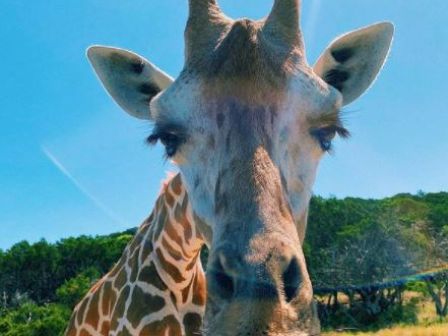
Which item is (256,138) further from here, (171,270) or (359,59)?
(171,270)

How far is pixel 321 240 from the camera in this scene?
4734cm

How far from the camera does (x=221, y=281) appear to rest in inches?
106

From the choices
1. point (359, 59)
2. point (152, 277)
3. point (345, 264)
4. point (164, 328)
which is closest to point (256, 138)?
point (359, 59)

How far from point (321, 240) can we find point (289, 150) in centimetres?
4492

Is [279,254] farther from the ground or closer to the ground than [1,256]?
closer to the ground

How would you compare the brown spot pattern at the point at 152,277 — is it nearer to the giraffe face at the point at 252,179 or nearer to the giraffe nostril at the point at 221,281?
the giraffe face at the point at 252,179

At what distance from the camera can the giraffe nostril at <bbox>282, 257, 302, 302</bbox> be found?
259 centimetres

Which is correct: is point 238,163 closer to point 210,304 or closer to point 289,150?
point 289,150

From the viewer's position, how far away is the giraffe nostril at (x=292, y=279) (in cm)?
259

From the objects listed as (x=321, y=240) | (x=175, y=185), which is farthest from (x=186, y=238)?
(x=321, y=240)

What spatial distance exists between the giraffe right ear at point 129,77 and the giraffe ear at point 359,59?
1.35m

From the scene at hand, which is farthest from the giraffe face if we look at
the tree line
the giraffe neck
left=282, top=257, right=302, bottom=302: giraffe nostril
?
the tree line

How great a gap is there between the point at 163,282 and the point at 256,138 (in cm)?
242

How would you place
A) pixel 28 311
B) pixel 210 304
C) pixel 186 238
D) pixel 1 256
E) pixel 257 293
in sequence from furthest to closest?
pixel 1 256 → pixel 28 311 → pixel 186 238 → pixel 210 304 → pixel 257 293
